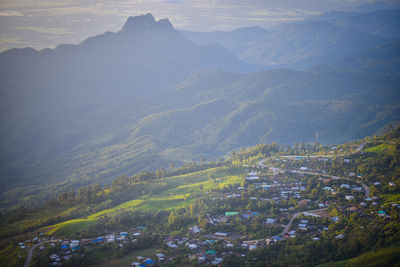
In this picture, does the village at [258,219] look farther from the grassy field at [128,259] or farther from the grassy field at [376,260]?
the grassy field at [376,260]

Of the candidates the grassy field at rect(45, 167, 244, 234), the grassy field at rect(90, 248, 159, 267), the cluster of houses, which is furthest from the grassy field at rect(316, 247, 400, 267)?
the grassy field at rect(45, 167, 244, 234)

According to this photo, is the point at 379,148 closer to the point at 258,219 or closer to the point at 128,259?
→ the point at 258,219

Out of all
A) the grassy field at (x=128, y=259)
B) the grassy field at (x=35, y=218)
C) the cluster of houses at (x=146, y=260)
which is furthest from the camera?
the grassy field at (x=35, y=218)

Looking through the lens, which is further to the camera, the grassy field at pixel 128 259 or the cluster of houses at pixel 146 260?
the grassy field at pixel 128 259

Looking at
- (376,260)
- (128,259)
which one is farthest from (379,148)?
(128,259)

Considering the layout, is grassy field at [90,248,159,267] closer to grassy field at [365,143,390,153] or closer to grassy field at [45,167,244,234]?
grassy field at [45,167,244,234]

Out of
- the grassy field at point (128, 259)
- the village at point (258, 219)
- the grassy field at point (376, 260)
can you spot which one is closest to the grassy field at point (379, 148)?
the village at point (258, 219)

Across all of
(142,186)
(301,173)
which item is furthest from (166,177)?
(301,173)

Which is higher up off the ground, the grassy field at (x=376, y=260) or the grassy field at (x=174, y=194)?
the grassy field at (x=174, y=194)

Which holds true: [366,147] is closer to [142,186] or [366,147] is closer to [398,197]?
[398,197]
